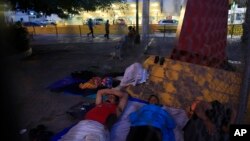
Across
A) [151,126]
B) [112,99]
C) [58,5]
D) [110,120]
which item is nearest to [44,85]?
[112,99]

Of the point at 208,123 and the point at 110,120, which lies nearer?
the point at 208,123

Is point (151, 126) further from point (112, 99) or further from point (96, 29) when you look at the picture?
point (96, 29)

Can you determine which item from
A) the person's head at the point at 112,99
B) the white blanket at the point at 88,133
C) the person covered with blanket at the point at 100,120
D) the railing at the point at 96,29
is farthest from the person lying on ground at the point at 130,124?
the railing at the point at 96,29

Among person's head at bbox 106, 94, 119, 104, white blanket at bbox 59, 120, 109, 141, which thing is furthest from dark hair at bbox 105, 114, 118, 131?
person's head at bbox 106, 94, 119, 104

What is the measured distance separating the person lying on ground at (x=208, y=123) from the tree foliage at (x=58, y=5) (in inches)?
341

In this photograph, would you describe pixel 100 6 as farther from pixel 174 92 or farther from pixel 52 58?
pixel 174 92

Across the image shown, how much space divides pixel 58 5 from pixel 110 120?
9.22 meters

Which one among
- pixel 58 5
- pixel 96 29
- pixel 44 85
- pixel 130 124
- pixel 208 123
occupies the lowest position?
pixel 44 85

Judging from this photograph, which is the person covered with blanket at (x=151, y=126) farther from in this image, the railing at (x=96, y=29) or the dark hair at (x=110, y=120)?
the railing at (x=96, y=29)

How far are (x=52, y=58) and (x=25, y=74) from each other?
11.8ft

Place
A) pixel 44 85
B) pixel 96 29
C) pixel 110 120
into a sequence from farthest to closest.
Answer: pixel 96 29, pixel 44 85, pixel 110 120

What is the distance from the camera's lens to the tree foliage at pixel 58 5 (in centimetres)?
1213

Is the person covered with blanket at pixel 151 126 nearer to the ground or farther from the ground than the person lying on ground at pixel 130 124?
farther from the ground

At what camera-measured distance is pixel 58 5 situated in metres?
12.8
